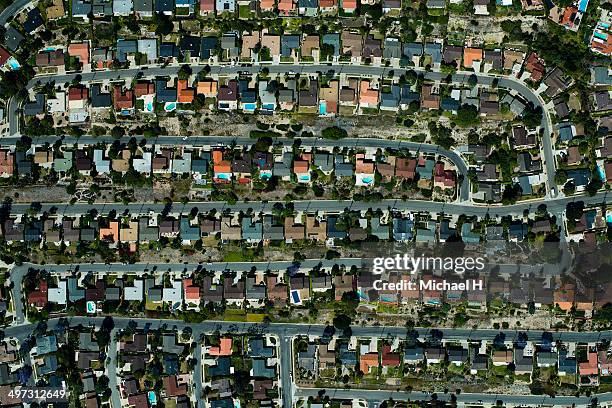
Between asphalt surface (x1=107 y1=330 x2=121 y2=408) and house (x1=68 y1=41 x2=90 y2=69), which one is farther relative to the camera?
house (x1=68 y1=41 x2=90 y2=69)

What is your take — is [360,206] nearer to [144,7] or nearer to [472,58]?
[472,58]

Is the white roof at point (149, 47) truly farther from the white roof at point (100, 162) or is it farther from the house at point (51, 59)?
the white roof at point (100, 162)

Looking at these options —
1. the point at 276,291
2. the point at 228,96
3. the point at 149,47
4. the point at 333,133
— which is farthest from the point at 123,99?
the point at 276,291

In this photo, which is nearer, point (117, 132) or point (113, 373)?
point (113, 373)

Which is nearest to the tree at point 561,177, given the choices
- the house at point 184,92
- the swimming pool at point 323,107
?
the swimming pool at point 323,107

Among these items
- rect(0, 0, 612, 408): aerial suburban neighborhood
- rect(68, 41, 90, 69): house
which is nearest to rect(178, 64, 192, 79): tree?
rect(0, 0, 612, 408): aerial suburban neighborhood

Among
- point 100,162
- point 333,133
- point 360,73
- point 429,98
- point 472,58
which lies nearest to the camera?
point 333,133

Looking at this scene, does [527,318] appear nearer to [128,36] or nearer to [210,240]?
[210,240]

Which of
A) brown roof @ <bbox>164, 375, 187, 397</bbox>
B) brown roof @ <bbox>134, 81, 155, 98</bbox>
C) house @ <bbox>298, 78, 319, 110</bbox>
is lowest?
brown roof @ <bbox>164, 375, 187, 397</bbox>

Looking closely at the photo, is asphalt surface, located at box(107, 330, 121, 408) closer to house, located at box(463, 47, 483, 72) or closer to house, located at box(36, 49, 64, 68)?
house, located at box(36, 49, 64, 68)

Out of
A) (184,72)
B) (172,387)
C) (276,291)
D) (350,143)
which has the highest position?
(184,72)
